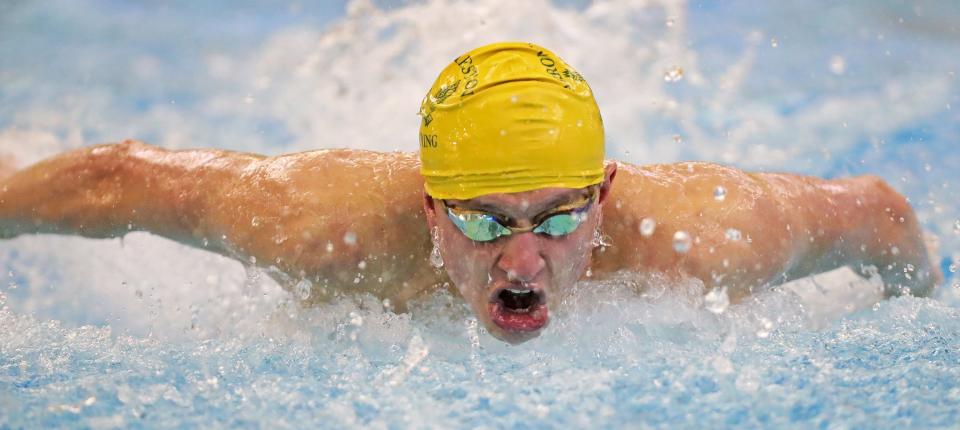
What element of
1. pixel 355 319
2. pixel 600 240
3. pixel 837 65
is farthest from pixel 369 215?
pixel 837 65

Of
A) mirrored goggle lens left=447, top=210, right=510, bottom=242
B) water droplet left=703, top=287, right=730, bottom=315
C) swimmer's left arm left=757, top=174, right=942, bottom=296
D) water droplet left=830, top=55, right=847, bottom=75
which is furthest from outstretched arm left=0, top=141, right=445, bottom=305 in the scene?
water droplet left=830, top=55, right=847, bottom=75

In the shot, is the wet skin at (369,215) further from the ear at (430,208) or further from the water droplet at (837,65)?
the water droplet at (837,65)

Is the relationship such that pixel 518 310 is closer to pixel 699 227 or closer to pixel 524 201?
pixel 524 201

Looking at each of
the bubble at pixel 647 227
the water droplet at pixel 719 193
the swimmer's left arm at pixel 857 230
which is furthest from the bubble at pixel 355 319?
the swimmer's left arm at pixel 857 230

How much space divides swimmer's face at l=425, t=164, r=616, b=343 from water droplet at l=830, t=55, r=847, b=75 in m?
3.59

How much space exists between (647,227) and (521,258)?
61 centimetres

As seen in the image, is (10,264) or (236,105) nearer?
A: (10,264)

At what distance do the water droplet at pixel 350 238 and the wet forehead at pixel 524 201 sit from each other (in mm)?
522

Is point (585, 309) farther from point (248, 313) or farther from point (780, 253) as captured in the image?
point (248, 313)

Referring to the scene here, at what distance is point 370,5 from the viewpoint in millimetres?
5957

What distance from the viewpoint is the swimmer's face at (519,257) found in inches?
97.0

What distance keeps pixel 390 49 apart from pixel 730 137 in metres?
2.09

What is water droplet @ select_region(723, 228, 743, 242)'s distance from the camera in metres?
2.95

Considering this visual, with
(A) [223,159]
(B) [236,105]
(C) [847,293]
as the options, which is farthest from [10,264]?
(C) [847,293]
